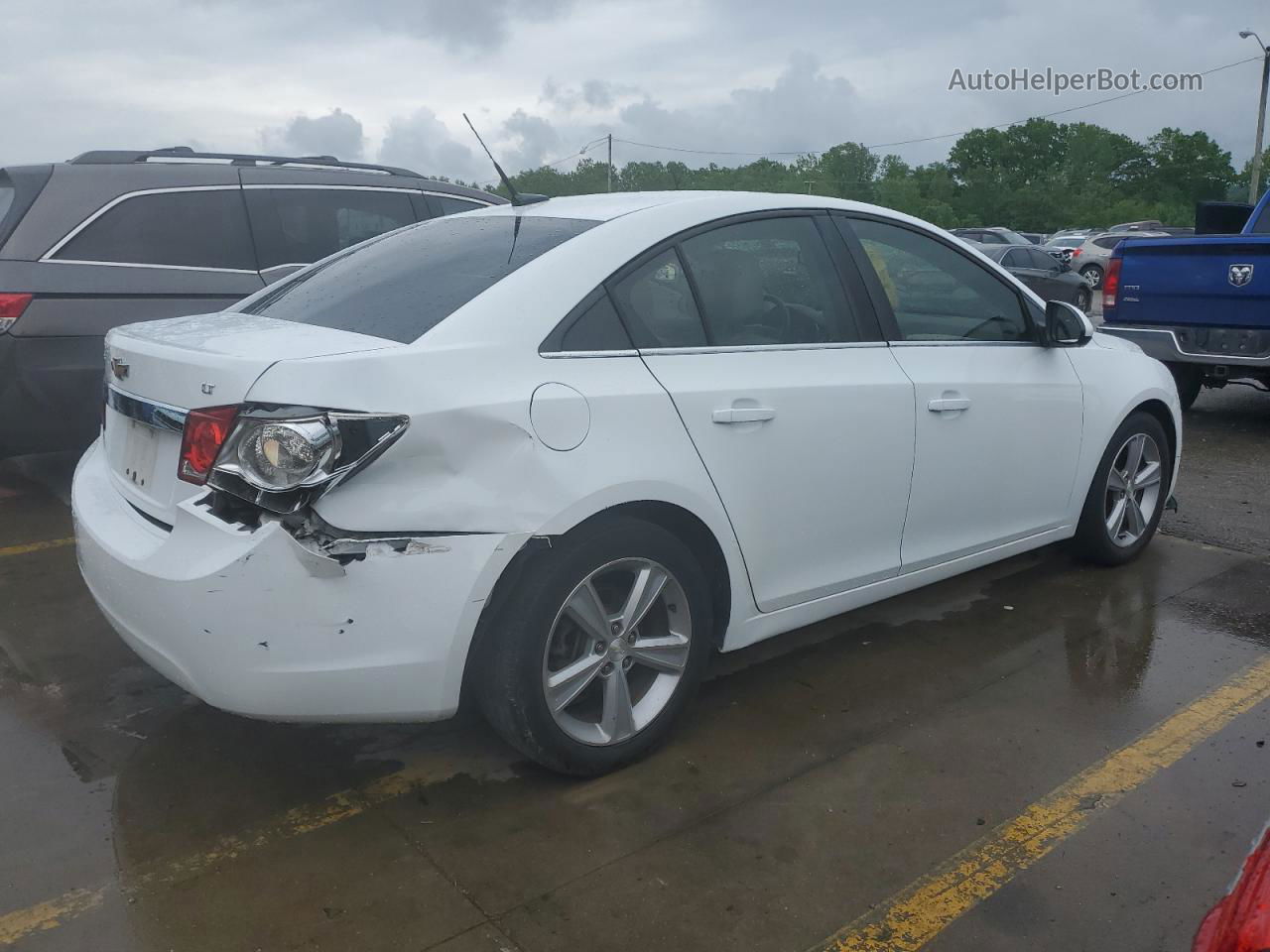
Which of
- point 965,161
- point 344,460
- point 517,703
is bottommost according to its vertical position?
point 517,703

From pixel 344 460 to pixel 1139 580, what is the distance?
143 inches

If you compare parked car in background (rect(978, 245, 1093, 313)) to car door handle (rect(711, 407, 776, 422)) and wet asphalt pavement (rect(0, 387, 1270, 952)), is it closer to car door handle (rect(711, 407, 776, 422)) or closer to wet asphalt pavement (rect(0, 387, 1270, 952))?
wet asphalt pavement (rect(0, 387, 1270, 952))

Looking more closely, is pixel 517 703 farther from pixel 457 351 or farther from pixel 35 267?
pixel 35 267

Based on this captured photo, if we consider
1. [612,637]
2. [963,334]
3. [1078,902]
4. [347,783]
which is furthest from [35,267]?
[1078,902]

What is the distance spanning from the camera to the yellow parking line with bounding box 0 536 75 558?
4922 mm

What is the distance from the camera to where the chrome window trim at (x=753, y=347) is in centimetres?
310

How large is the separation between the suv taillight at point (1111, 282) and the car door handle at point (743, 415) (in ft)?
19.8

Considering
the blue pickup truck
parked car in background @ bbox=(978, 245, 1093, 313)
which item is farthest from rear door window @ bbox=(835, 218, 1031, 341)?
parked car in background @ bbox=(978, 245, 1093, 313)

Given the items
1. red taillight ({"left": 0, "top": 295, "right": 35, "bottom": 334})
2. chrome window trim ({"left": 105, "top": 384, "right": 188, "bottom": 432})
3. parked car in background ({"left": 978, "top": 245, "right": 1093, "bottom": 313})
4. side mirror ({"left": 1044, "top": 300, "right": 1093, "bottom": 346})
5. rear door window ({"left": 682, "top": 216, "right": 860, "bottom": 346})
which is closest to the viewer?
chrome window trim ({"left": 105, "top": 384, "right": 188, "bottom": 432})

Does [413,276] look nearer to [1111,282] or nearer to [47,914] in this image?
[47,914]

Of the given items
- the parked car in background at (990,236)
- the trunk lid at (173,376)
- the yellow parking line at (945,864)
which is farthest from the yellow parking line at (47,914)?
the parked car in background at (990,236)

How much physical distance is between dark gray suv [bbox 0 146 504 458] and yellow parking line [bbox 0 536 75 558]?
0.54m

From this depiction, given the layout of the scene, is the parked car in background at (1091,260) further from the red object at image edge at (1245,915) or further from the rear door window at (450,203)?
the red object at image edge at (1245,915)

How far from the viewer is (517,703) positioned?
278 centimetres
